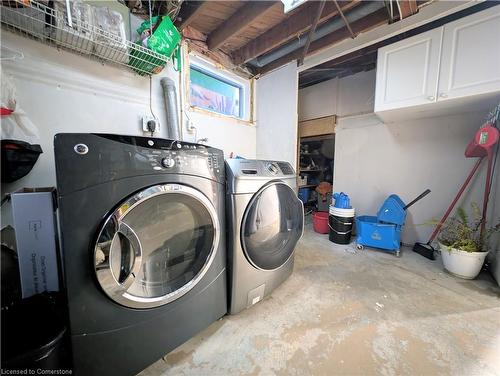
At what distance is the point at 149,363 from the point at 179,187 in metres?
0.77

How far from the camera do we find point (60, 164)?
598 millimetres

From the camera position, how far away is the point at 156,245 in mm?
873

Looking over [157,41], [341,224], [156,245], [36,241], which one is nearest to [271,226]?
[156,245]

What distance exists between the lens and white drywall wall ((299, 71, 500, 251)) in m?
1.97

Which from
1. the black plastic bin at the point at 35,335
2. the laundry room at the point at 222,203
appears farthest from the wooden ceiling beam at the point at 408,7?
the black plastic bin at the point at 35,335

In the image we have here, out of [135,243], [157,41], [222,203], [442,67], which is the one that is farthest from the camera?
[442,67]

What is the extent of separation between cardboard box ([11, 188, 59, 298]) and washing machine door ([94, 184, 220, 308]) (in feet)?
1.37

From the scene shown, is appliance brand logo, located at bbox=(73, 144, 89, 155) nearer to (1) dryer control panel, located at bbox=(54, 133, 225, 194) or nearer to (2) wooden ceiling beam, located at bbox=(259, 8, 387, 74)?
(1) dryer control panel, located at bbox=(54, 133, 225, 194)

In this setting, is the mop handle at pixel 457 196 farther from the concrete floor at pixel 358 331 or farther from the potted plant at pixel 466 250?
the concrete floor at pixel 358 331

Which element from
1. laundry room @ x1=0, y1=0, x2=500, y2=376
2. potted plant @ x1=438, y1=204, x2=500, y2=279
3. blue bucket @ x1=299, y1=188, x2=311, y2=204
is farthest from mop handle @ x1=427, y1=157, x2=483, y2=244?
blue bucket @ x1=299, y1=188, x2=311, y2=204

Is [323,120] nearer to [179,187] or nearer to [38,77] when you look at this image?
[179,187]

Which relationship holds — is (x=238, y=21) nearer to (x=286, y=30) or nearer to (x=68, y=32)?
(x=286, y=30)

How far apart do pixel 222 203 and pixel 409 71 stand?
1.99 m

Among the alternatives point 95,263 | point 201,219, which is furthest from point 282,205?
point 95,263
